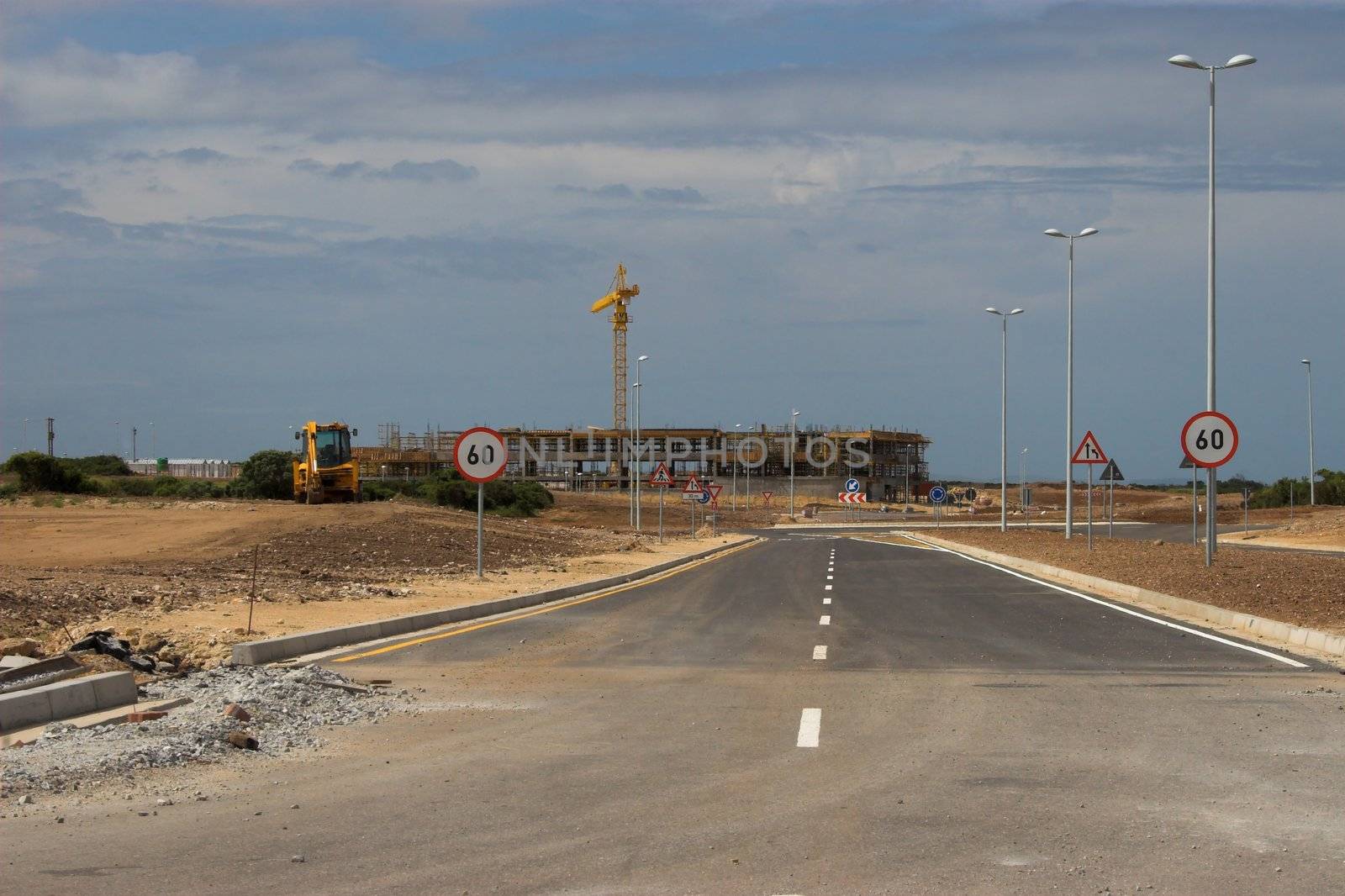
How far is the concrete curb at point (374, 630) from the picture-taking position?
13.7m

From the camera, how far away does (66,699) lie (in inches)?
398

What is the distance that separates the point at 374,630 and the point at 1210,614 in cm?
1167

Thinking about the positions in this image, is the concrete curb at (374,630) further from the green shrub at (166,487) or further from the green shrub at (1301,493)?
the green shrub at (1301,493)

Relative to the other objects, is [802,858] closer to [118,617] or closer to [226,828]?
[226,828]

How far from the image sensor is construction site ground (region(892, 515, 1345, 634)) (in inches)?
745

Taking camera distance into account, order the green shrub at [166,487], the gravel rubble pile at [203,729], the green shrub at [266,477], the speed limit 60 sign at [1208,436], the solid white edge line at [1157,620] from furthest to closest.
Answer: the green shrub at [266,477] < the green shrub at [166,487] < the speed limit 60 sign at [1208,436] < the solid white edge line at [1157,620] < the gravel rubble pile at [203,729]

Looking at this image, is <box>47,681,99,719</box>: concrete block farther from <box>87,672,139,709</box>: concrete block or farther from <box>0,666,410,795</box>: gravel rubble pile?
<box>0,666,410,795</box>: gravel rubble pile

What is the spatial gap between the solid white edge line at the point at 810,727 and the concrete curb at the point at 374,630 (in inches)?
228

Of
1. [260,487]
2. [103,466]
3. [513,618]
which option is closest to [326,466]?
[260,487]

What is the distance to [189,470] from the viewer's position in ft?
508

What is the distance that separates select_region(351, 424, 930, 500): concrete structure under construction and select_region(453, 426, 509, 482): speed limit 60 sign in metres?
111

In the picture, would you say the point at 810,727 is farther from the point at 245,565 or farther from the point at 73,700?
the point at 245,565

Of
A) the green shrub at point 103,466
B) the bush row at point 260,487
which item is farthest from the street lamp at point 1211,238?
the green shrub at point 103,466

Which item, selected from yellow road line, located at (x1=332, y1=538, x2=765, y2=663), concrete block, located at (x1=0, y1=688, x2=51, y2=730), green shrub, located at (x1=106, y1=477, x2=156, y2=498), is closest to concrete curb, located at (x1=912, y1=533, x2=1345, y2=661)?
yellow road line, located at (x1=332, y1=538, x2=765, y2=663)
